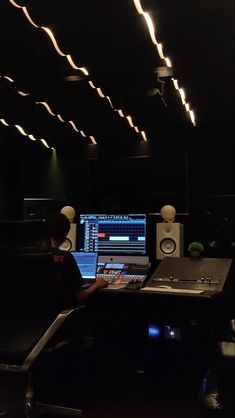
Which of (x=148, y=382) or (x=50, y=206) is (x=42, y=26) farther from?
(x=148, y=382)

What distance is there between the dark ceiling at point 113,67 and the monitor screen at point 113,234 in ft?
4.75

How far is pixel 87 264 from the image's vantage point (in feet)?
10.3

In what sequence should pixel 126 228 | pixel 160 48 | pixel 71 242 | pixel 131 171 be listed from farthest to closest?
pixel 131 171 < pixel 160 48 < pixel 71 242 < pixel 126 228

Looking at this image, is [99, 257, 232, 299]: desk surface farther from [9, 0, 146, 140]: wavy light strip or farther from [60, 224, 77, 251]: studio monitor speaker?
[9, 0, 146, 140]: wavy light strip

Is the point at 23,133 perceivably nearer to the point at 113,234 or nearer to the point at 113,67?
the point at 113,67

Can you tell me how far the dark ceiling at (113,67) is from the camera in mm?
3135

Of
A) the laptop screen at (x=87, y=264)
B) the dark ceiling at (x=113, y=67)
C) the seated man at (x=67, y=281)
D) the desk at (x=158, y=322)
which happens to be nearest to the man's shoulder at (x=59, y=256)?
the seated man at (x=67, y=281)

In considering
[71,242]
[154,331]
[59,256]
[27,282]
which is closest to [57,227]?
[59,256]

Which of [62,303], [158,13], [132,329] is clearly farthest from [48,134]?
[62,303]

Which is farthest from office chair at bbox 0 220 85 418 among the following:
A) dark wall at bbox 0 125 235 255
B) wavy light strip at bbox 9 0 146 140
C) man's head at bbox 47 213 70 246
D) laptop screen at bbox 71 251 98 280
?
dark wall at bbox 0 125 235 255

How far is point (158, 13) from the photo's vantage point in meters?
3.12

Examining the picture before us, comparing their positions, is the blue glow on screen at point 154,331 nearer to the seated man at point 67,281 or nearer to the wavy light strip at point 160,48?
the seated man at point 67,281

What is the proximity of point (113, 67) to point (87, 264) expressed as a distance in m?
1.95

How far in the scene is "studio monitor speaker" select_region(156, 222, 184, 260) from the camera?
133 inches
